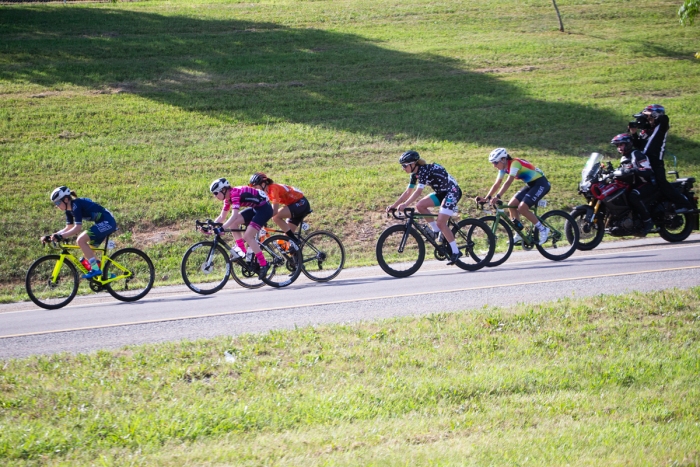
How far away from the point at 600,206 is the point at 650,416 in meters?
8.58

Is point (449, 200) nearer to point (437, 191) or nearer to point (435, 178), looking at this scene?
point (437, 191)

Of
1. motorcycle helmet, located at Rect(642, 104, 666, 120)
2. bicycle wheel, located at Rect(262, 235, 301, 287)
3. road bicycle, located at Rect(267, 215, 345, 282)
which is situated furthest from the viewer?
motorcycle helmet, located at Rect(642, 104, 666, 120)

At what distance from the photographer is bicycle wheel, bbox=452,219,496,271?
1351cm

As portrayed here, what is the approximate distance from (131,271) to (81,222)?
52.5 inches

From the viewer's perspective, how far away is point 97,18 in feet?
133

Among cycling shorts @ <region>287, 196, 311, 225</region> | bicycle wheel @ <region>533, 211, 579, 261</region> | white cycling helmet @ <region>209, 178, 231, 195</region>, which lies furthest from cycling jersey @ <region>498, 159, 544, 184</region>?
white cycling helmet @ <region>209, 178, 231, 195</region>

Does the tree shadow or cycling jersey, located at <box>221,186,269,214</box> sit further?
the tree shadow

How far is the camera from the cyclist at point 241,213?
1279cm

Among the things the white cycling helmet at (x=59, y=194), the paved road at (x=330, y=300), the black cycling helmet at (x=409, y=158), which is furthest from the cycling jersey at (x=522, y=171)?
the white cycling helmet at (x=59, y=194)

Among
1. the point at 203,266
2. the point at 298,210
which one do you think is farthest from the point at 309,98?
the point at 203,266

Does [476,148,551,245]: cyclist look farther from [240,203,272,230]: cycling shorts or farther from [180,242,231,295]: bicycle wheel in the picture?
[180,242,231,295]: bicycle wheel

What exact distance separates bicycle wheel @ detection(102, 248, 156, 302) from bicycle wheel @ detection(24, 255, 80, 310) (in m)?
0.60

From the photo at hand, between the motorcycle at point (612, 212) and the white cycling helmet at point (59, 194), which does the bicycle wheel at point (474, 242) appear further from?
the white cycling helmet at point (59, 194)

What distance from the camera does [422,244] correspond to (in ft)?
43.6
